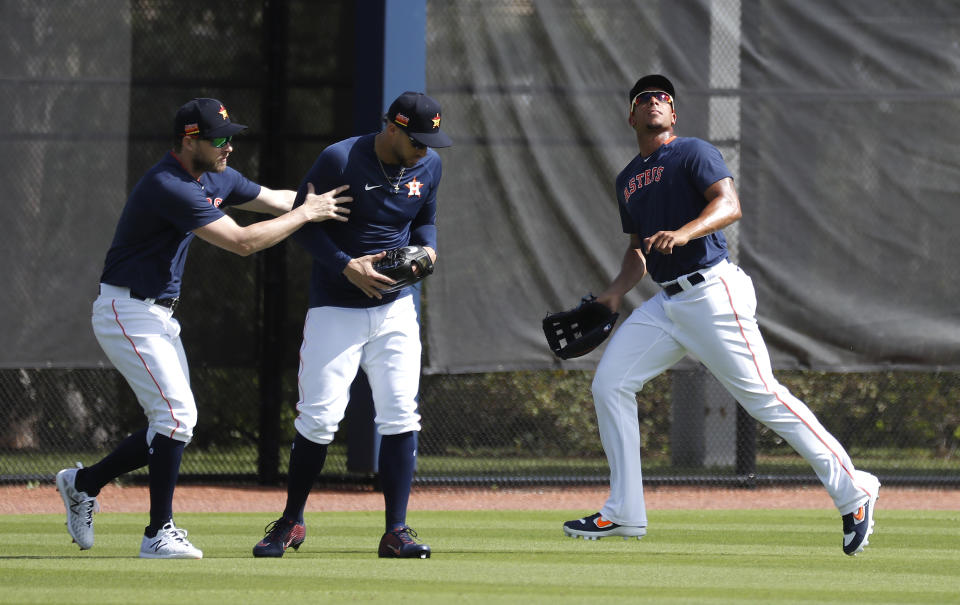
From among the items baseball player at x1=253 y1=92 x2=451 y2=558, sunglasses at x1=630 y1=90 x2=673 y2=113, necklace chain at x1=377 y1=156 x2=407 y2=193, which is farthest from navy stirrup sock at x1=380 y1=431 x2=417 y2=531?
sunglasses at x1=630 y1=90 x2=673 y2=113

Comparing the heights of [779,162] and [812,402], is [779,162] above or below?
above

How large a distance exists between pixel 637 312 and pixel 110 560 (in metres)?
2.57

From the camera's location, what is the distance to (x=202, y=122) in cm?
562

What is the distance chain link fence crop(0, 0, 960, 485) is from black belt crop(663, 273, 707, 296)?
9.66 feet

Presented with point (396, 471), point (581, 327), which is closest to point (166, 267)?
point (396, 471)

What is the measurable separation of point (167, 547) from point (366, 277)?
1.39 m

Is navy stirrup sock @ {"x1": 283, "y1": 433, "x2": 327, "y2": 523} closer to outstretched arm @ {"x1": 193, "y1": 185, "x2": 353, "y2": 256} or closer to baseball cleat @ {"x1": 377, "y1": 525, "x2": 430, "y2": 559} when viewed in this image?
baseball cleat @ {"x1": 377, "y1": 525, "x2": 430, "y2": 559}

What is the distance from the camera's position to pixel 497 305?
9031mm

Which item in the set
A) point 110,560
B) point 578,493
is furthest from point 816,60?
point 110,560

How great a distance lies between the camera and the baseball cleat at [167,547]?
562 cm

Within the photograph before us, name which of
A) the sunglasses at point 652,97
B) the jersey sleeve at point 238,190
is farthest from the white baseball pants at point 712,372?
the jersey sleeve at point 238,190

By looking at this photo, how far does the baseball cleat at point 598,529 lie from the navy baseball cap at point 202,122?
7.62ft

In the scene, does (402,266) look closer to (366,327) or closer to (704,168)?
(366,327)

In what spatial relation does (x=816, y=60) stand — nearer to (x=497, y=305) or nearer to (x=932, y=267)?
(x=932, y=267)
